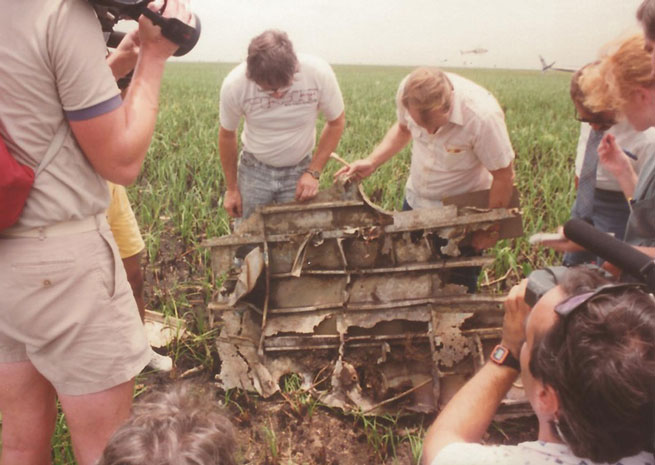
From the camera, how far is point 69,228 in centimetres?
111

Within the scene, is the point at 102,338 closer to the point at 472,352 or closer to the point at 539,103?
the point at 472,352

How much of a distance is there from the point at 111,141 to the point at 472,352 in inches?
65.3

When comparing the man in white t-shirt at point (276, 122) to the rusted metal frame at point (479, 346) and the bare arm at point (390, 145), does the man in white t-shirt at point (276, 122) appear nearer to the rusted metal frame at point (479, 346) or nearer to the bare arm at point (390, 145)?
the bare arm at point (390, 145)

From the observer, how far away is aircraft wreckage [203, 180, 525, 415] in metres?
2.17

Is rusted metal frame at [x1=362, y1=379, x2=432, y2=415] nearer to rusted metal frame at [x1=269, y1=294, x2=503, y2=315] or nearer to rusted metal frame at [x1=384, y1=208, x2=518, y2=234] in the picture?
rusted metal frame at [x1=269, y1=294, x2=503, y2=315]

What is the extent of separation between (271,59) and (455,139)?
952 mm

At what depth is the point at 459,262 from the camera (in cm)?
227

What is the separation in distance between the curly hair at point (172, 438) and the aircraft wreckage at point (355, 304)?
1324 mm

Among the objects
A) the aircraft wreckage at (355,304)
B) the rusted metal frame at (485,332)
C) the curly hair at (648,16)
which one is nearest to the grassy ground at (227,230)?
the aircraft wreckage at (355,304)

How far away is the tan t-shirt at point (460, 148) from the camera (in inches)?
89.0

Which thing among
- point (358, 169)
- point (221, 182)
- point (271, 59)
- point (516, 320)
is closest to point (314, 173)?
point (358, 169)

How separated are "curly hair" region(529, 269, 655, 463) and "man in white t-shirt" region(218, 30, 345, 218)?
183cm

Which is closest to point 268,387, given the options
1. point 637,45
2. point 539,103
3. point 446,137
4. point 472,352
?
point 472,352

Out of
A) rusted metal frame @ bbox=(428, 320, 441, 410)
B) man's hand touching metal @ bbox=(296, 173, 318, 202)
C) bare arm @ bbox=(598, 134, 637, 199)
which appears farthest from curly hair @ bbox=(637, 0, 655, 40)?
man's hand touching metal @ bbox=(296, 173, 318, 202)
